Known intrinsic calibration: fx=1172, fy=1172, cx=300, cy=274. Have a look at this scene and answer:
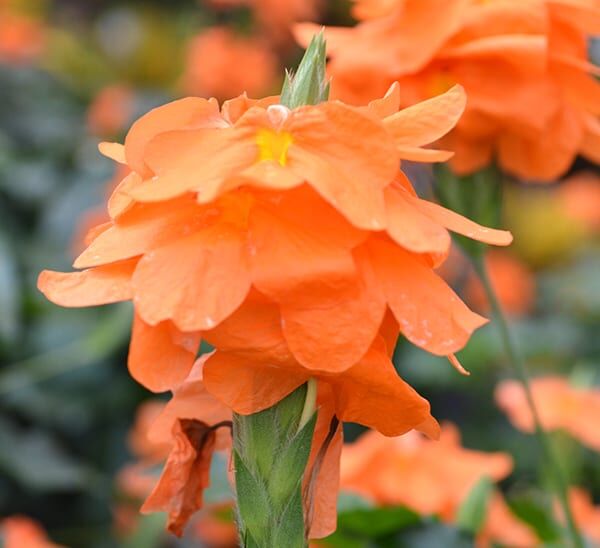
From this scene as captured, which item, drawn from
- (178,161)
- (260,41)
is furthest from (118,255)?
(260,41)

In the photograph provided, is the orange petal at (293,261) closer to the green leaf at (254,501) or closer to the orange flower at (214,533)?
the green leaf at (254,501)

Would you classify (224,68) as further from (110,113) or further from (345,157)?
(345,157)

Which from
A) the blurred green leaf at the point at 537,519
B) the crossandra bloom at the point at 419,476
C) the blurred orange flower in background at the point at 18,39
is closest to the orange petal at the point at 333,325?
the crossandra bloom at the point at 419,476

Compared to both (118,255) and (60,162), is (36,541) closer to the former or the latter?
(118,255)

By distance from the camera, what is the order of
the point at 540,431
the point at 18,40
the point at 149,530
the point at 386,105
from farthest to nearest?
the point at 18,40 < the point at 149,530 < the point at 540,431 < the point at 386,105

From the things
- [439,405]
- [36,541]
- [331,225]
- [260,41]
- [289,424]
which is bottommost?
[439,405]

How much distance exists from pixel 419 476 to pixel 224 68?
1.82 m

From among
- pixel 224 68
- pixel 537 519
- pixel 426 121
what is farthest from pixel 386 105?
pixel 224 68

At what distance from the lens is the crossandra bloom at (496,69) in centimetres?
91

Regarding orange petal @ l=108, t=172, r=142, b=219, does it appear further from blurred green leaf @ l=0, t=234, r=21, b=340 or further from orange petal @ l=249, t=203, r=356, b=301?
blurred green leaf @ l=0, t=234, r=21, b=340

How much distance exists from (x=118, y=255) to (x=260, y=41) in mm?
2541

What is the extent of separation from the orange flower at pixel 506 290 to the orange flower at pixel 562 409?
1322 mm

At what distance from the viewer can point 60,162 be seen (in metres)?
2.41

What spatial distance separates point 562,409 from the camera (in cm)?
128
